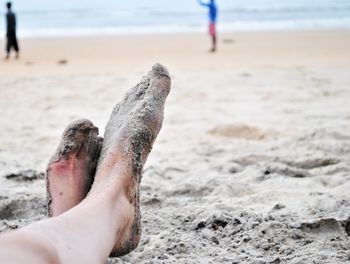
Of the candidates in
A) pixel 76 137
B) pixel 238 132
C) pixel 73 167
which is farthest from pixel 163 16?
pixel 73 167

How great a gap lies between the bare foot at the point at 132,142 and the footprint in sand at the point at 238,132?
1.20 metres

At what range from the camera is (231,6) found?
64.6 feet

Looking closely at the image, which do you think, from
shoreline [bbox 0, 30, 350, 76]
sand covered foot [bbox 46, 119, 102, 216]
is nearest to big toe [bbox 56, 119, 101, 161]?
sand covered foot [bbox 46, 119, 102, 216]

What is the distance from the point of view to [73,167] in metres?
1.79

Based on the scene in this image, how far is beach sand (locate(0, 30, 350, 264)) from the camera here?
Result: 1.74 meters

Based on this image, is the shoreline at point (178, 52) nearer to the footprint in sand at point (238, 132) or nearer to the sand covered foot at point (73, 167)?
the footprint in sand at point (238, 132)

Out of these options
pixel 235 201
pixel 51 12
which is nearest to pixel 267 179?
pixel 235 201

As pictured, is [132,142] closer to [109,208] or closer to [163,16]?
[109,208]

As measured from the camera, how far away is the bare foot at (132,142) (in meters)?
1.59

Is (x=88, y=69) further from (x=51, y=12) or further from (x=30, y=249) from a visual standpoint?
(x=51, y=12)

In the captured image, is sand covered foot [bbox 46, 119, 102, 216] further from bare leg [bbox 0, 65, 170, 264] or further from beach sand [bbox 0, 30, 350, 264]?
beach sand [bbox 0, 30, 350, 264]

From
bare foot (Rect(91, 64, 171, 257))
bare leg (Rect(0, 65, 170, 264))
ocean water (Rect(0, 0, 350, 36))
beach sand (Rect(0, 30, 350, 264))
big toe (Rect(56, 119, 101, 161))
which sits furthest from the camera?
ocean water (Rect(0, 0, 350, 36))

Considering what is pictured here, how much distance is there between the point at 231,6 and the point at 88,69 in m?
13.6

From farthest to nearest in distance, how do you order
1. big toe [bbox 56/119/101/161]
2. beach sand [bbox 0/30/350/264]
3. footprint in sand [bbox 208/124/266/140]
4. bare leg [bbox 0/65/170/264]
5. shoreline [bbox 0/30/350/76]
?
shoreline [bbox 0/30/350/76] < footprint in sand [bbox 208/124/266/140] < big toe [bbox 56/119/101/161] < beach sand [bbox 0/30/350/264] < bare leg [bbox 0/65/170/264]
